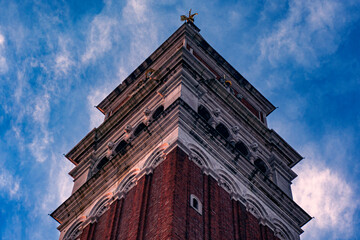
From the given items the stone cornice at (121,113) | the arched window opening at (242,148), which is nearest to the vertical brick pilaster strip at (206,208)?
the arched window opening at (242,148)

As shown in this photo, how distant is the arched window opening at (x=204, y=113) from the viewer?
52.2 m

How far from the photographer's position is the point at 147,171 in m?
45.0

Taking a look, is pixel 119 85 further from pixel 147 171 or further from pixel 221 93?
pixel 147 171

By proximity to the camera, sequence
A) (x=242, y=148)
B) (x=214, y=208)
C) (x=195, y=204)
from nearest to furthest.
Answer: (x=195, y=204) < (x=214, y=208) < (x=242, y=148)

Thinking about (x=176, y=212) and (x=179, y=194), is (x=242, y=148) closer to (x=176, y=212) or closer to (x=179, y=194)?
(x=179, y=194)

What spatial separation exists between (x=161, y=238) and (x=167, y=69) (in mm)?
18723

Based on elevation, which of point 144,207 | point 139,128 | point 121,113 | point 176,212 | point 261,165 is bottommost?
point 176,212

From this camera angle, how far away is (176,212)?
38.9 metres

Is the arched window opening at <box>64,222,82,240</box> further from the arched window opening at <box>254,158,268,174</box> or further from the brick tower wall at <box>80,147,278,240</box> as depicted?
the arched window opening at <box>254,158,268,174</box>

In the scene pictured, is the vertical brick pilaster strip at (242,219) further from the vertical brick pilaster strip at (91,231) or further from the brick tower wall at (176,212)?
the vertical brick pilaster strip at (91,231)

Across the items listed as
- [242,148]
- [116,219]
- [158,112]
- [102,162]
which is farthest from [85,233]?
[242,148]

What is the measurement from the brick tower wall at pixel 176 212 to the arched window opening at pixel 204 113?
27.1 ft

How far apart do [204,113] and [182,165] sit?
9.86 meters

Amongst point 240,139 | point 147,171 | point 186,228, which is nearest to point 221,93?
point 240,139
